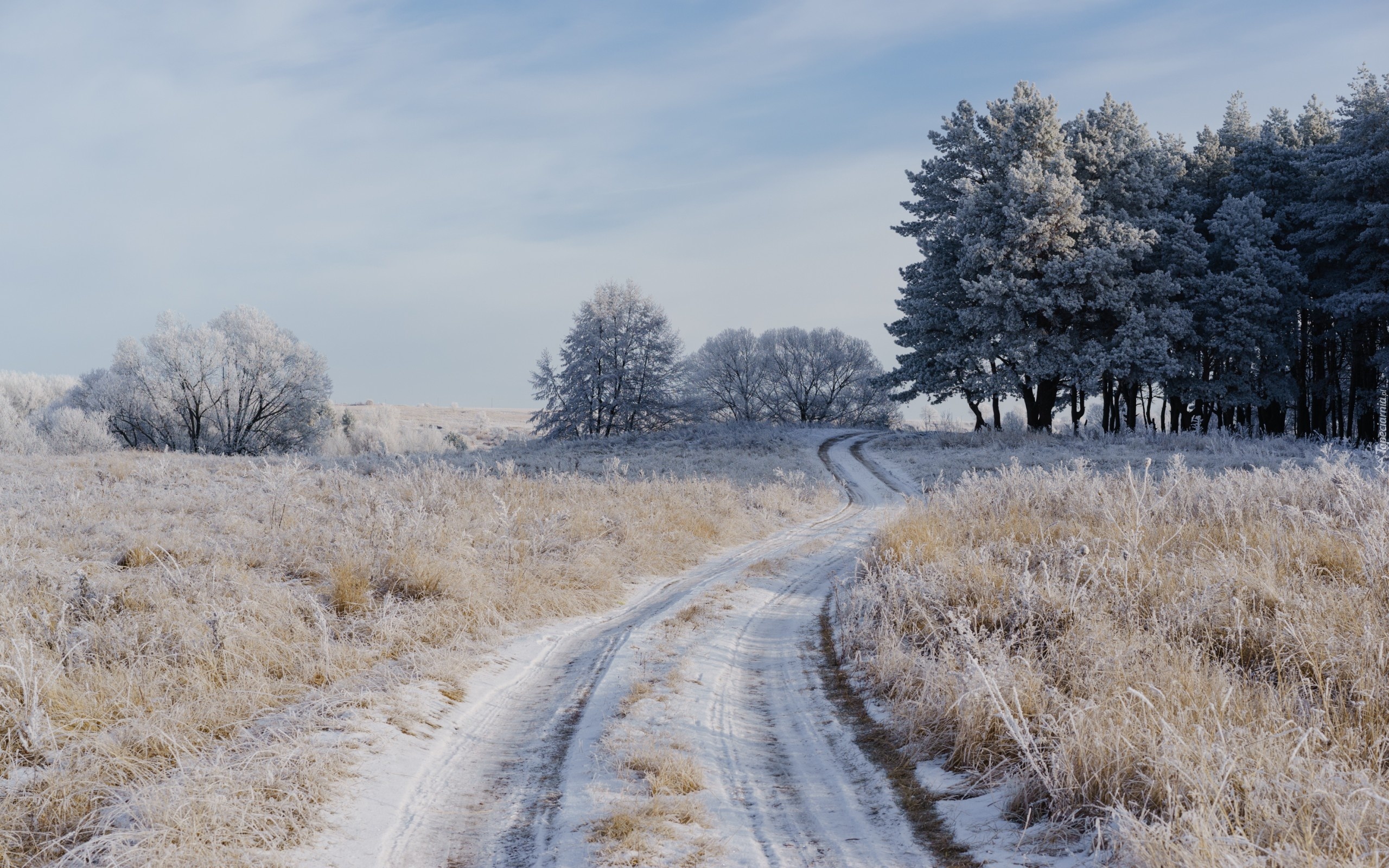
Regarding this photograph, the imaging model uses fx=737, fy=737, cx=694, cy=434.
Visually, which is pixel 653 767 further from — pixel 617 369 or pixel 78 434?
pixel 78 434

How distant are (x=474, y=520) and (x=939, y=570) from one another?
279 inches

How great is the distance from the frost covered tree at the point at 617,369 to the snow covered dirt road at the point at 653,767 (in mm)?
39247

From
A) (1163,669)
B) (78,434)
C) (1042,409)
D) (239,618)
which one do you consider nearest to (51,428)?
(78,434)

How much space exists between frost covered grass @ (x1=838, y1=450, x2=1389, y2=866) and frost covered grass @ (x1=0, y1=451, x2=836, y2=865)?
3.99 m

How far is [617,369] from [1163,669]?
43.6m

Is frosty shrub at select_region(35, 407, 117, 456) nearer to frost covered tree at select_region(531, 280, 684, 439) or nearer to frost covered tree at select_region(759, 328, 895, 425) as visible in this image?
frost covered tree at select_region(531, 280, 684, 439)

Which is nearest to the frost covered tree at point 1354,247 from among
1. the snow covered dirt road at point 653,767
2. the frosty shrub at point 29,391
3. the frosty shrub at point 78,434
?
the snow covered dirt road at point 653,767

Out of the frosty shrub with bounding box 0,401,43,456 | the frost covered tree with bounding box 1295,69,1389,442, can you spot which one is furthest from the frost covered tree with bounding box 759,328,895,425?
the frosty shrub with bounding box 0,401,43,456

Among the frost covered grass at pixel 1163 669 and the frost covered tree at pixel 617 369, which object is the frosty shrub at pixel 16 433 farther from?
the frost covered grass at pixel 1163 669

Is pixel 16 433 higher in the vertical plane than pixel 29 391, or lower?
lower

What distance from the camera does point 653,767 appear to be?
4730 mm

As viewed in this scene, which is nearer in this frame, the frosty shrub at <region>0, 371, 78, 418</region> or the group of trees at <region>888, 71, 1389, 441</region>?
the group of trees at <region>888, 71, 1389, 441</region>

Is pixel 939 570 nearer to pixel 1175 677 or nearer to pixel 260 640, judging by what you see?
pixel 1175 677

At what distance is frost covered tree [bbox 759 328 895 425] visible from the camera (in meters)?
68.2
